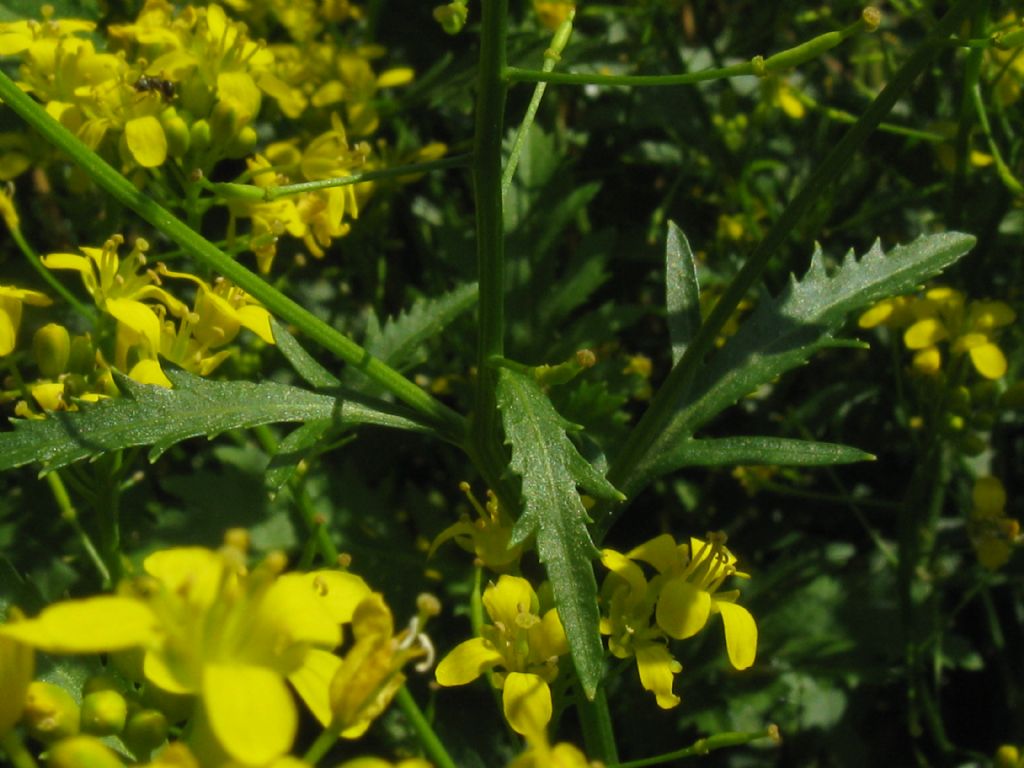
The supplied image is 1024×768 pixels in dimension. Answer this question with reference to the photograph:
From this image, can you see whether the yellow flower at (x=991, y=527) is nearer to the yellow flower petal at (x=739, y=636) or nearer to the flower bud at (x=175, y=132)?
the yellow flower petal at (x=739, y=636)

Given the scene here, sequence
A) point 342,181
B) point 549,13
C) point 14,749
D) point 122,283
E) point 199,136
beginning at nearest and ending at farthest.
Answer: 1. point 14,749
2. point 342,181
3. point 122,283
4. point 199,136
5. point 549,13

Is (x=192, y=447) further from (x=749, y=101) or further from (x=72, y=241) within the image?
(x=749, y=101)

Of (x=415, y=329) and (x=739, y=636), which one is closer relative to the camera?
(x=739, y=636)

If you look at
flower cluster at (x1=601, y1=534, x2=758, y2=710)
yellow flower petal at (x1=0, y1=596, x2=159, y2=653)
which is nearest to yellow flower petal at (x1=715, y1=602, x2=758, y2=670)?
flower cluster at (x1=601, y1=534, x2=758, y2=710)

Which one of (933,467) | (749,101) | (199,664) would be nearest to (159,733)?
(199,664)

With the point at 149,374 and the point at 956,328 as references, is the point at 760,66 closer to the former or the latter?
the point at 149,374

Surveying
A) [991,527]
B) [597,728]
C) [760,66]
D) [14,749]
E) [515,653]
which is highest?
[760,66]

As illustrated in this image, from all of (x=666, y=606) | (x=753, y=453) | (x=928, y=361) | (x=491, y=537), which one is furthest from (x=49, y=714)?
(x=928, y=361)
